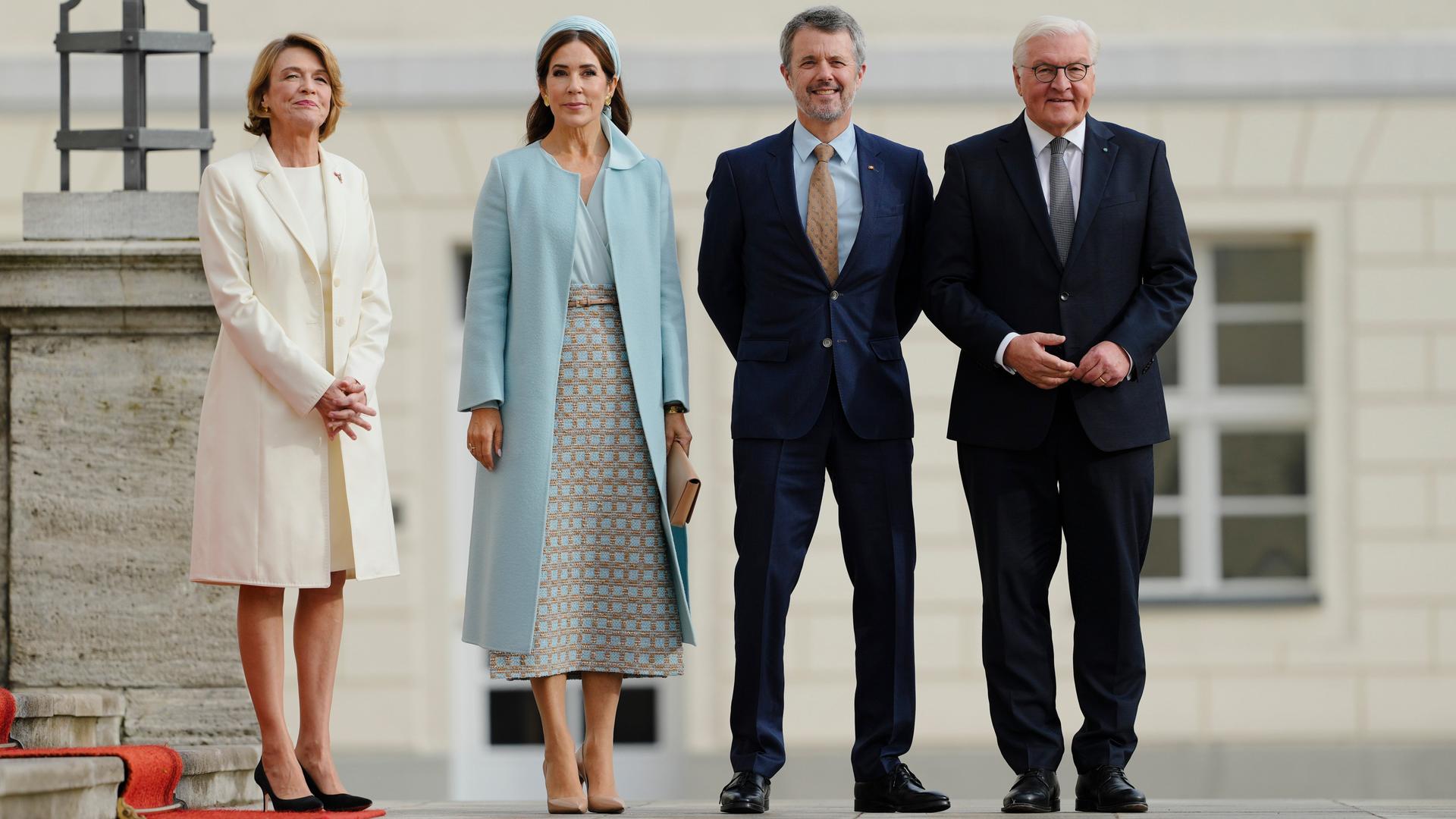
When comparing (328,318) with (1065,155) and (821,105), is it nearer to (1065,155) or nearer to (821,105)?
(821,105)

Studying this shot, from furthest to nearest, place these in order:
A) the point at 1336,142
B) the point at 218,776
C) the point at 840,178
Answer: the point at 1336,142
the point at 218,776
the point at 840,178

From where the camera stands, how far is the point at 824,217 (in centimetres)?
456

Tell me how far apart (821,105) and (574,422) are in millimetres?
927

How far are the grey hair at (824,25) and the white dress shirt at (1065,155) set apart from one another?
419 millimetres

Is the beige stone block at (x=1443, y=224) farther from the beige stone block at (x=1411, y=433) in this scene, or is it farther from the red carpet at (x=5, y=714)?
the red carpet at (x=5, y=714)

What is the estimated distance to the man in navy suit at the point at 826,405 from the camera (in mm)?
4488

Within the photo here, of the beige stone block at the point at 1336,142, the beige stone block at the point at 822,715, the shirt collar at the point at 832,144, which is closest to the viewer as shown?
the shirt collar at the point at 832,144

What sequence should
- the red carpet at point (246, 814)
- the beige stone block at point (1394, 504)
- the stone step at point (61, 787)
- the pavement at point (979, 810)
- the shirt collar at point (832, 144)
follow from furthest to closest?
the beige stone block at point (1394, 504)
the shirt collar at point (832, 144)
the pavement at point (979, 810)
the red carpet at point (246, 814)
the stone step at point (61, 787)

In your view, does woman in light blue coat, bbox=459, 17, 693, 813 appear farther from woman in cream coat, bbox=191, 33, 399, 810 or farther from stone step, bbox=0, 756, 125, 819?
stone step, bbox=0, 756, 125, 819

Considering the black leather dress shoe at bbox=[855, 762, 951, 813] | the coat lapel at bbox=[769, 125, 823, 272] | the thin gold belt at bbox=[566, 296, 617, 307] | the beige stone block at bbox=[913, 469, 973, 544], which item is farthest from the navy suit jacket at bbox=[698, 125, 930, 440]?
the beige stone block at bbox=[913, 469, 973, 544]

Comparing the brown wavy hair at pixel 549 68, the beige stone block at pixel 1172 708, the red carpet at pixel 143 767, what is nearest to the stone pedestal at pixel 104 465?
the red carpet at pixel 143 767

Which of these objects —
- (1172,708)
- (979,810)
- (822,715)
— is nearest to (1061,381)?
(979,810)

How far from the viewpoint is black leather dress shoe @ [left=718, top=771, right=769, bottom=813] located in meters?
4.38

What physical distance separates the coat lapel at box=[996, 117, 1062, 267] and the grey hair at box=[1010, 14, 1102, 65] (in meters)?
0.16
